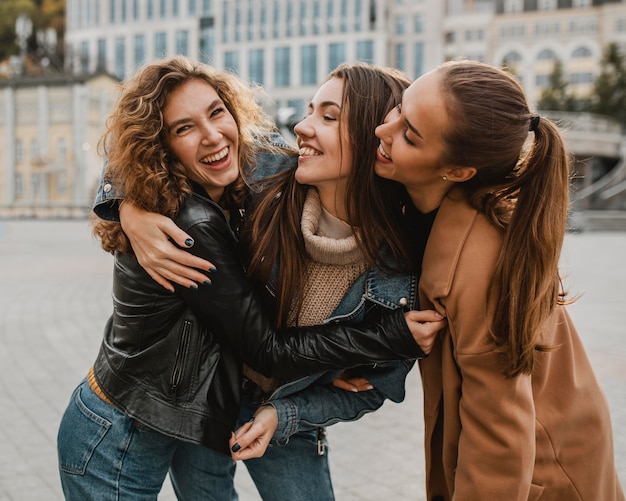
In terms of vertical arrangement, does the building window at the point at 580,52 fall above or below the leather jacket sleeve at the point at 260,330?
above

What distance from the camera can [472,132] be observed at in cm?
182

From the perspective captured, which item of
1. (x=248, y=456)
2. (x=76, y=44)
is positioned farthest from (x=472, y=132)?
(x=76, y=44)

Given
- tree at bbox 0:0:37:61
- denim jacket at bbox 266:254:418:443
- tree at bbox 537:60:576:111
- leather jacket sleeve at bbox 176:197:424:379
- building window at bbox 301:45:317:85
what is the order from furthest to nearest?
building window at bbox 301:45:317:85 < tree at bbox 0:0:37:61 < tree at bbox 537:60:576:111 < denim jacket at bbox 266:254:418:443 < leather jacket sleeve at bbox 176:197:424:379

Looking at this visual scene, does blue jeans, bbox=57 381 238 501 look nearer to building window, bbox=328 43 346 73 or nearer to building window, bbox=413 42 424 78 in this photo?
building window, bbox=328 43 346 73

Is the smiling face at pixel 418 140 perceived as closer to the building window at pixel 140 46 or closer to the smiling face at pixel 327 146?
the smiling face at pixel 327 146

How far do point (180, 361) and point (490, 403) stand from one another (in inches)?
33.4

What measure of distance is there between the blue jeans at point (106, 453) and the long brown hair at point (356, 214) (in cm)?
54

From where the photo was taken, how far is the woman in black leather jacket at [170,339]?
1940 millimetres

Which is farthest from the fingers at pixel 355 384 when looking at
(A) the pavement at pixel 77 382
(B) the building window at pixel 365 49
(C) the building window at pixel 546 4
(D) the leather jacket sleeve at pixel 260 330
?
(C) the building window at pixel 546 4

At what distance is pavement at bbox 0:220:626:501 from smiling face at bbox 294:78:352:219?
2.55 feet

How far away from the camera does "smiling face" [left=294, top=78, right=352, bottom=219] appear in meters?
2.11

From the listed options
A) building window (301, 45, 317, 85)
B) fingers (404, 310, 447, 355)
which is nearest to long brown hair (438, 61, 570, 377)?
fingers (404, 310, 447, 355)

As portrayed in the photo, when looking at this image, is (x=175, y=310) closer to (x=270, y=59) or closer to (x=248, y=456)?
(x=248, y=456)

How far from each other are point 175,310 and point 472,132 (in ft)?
3.11
